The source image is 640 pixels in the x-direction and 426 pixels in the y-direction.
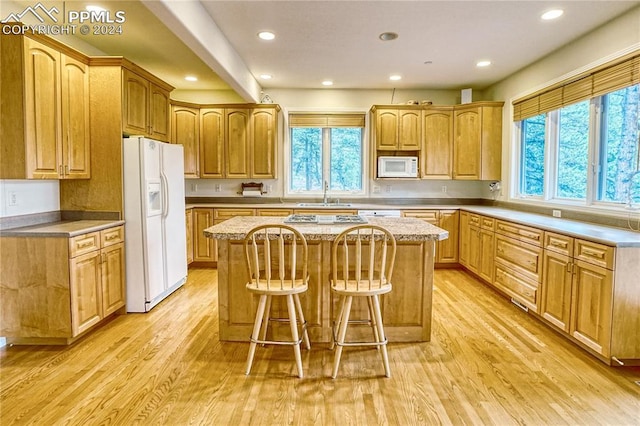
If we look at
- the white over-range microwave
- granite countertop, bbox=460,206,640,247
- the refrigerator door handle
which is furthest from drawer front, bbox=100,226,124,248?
granite countertop, bbox=460,206,640,247

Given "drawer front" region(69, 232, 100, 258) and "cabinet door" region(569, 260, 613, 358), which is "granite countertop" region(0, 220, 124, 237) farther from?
"cabinet door" region(569, 260, 613, 358)

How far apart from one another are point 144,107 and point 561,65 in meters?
4.24

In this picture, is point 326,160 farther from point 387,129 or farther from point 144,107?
point 144,107

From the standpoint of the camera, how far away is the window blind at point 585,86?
2.96 m

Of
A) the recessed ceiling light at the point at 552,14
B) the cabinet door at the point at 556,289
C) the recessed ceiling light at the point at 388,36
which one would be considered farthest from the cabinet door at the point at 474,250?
the recessed ceiling light at the point at 388,36

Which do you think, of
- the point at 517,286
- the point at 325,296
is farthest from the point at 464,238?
the point at 325,296

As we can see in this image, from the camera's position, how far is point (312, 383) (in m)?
2.34

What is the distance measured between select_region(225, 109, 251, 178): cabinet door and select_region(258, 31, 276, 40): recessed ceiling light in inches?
73.9

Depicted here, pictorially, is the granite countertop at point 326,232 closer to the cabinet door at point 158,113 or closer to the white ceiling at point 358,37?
the white ceiling at point 358,37

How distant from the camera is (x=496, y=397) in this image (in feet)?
7.22

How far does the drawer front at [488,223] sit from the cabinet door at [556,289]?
108 centimetres

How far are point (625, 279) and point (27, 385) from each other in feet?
12.5

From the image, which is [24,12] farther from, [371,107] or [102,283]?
[371,107]

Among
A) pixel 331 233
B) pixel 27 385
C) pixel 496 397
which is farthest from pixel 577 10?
pixel 27 385
